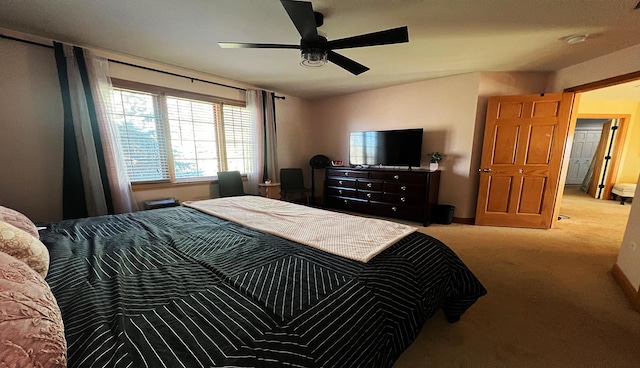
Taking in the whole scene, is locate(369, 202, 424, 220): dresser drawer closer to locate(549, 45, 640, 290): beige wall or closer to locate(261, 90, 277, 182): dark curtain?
locate(549, 45, 640, 290): beige wall

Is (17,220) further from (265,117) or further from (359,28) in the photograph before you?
(265,117)

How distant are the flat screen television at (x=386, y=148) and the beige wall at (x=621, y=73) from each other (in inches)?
77.0

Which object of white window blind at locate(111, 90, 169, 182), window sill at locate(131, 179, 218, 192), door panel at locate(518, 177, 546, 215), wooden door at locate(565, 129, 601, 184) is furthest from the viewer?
wooden door at locate(565, 129, 601, 184)

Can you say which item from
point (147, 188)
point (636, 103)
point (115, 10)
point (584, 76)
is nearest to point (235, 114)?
point (147, 188)

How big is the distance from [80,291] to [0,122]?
2782 mm

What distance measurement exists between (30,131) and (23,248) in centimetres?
243

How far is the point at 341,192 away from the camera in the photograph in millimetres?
4484

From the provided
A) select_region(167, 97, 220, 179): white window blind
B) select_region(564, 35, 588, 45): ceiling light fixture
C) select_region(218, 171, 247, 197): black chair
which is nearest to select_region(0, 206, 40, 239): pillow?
select_region(167, 97, 220, 179): white window blind

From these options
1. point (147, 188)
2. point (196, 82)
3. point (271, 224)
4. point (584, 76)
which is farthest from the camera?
point (196, 82)

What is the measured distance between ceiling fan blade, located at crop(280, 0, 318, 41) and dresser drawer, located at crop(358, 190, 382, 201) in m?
2.78

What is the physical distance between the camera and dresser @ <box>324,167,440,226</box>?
142 inches

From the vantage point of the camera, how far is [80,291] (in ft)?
2.93

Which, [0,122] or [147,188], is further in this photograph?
[147,188]

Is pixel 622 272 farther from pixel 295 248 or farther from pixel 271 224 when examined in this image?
pixel 271 224
